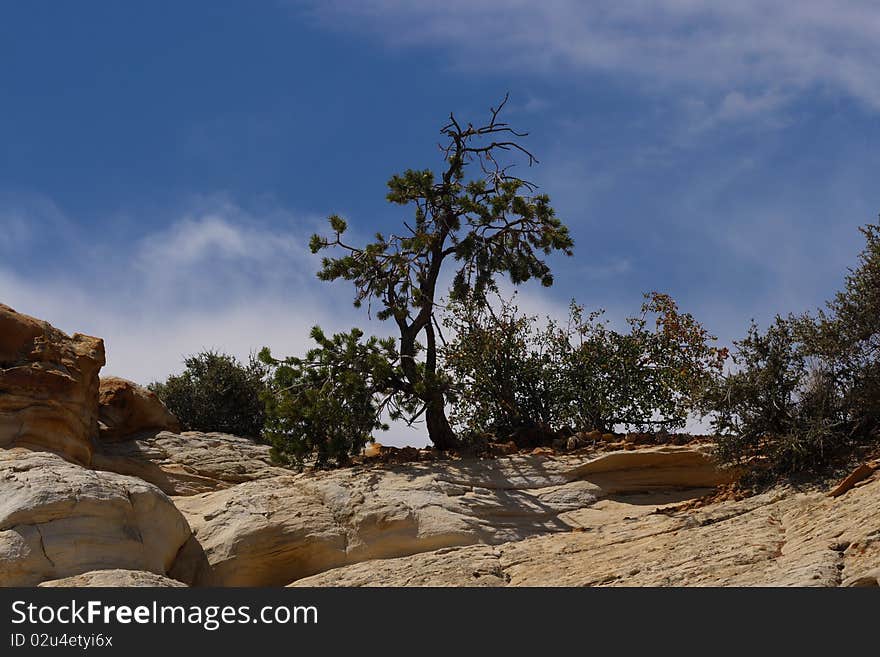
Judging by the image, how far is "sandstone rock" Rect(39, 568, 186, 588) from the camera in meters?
11.2

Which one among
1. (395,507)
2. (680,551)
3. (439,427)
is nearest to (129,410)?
(439,427)

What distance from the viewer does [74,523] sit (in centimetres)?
1241

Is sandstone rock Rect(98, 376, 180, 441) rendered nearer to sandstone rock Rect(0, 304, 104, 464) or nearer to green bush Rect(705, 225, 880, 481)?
sandstone rock Rect(0, 304, 104, 464)

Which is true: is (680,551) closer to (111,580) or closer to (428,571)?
(428,571)

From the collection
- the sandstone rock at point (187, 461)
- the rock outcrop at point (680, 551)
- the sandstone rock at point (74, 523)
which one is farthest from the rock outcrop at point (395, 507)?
the sandstone rock at point (74, 523)

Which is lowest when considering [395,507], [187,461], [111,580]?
[111,580]

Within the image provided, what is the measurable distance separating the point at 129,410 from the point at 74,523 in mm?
7440

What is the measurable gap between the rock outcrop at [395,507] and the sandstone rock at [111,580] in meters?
2.36

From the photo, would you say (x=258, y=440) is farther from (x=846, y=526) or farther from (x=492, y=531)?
(x=846, y=526)

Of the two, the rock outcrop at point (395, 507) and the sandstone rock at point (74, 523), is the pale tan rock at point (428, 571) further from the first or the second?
the sandstone rock at point (74, 523)

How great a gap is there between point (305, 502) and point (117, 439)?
5636 mm

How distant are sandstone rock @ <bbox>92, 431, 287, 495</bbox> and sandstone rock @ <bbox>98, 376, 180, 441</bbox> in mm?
492

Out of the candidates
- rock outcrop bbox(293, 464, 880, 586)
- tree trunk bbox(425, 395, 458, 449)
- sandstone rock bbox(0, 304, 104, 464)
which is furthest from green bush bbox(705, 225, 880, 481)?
sandstone rock bbox(0, 304, 104, 464)

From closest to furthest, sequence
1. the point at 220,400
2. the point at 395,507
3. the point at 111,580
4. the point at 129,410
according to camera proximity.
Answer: the point at 111,580, the point at 395,507, the point at 129,410, the point at 220,400
